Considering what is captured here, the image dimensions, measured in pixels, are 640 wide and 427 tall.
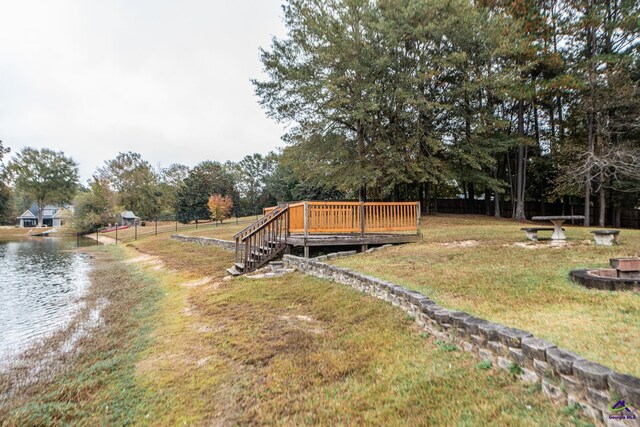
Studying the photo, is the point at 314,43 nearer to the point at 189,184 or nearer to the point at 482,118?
the point at 482,118

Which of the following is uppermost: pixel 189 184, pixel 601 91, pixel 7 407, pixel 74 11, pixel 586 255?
pixel 74 11

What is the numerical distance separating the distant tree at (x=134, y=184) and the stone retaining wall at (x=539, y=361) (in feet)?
152

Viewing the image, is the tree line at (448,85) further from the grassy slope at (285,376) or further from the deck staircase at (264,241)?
the grassy slope at (285,376)

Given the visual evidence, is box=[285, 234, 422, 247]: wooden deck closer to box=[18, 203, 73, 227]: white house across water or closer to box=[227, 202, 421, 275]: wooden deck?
box=[227, 202, 421, 275]: wooden deck

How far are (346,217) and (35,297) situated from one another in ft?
30.2

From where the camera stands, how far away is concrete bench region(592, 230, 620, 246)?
7.54m

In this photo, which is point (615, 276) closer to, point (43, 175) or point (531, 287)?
point (531, 287)

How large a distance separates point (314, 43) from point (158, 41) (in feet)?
26.9

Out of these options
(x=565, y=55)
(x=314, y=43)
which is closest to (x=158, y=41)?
(x=314, y=43)

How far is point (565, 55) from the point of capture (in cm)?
1700

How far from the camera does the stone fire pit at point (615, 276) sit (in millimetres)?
4305

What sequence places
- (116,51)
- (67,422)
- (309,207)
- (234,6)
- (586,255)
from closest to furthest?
(67,422)
(586,255)
(309,207)
(234,6)
(116,51)

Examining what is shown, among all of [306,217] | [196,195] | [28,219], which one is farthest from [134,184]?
[306,217]

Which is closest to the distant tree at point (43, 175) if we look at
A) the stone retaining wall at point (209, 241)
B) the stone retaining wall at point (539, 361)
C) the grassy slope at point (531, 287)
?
the stone retaining wall at point (209, 241)
